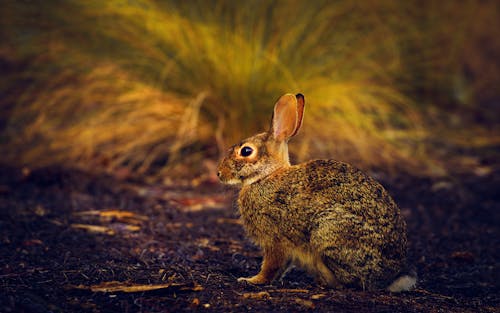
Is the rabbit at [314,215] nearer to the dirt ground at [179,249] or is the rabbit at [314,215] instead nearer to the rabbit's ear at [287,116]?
the rabbit's ear at [287,116]

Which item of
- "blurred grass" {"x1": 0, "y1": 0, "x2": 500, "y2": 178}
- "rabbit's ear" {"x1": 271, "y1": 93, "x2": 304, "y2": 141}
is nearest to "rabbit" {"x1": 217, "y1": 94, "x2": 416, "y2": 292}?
"rabbit's ear" {"x1": 271, "y1": 93, "x2": 304, "y2": 141}

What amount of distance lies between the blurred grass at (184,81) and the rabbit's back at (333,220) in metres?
2.62

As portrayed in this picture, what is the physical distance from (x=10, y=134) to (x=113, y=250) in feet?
10.9

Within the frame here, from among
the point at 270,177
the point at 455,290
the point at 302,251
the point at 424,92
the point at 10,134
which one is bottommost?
the point at 455,290

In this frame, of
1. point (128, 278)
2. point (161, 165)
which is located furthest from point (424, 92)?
point (128, 278)

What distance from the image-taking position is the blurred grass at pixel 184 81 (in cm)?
608

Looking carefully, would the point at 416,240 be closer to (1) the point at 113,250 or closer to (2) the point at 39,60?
(1) the point at 113,250

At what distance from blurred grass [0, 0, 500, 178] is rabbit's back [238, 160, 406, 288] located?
262cm

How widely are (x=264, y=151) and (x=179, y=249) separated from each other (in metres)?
0.93

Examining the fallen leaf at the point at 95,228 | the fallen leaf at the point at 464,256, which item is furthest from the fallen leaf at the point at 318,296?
the fallen leaf at the point at 95,228

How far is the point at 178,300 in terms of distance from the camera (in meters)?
2.76

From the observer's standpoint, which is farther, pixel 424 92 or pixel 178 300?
pixel 424 92

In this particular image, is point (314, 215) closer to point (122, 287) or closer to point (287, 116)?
point (287, 116)

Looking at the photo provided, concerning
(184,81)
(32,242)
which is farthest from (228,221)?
(184,81)
